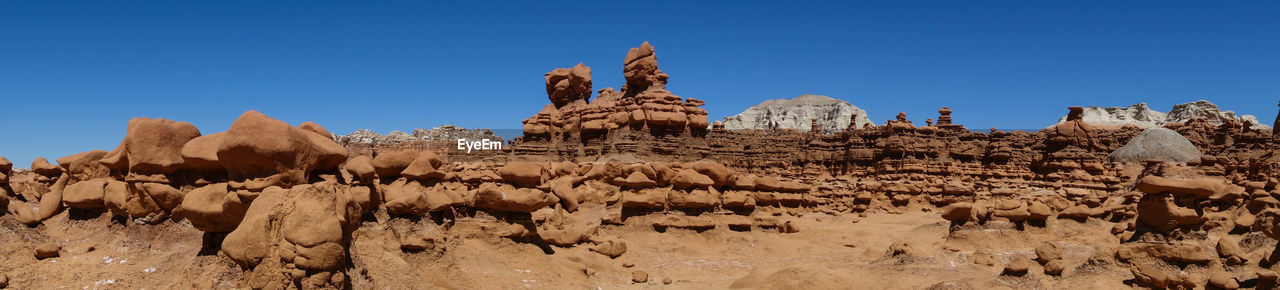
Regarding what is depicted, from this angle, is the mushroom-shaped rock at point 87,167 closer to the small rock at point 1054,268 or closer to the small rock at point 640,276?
the small rock at point 640,276

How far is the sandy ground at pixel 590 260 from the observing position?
7184 mm

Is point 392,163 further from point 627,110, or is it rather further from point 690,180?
point 627,110

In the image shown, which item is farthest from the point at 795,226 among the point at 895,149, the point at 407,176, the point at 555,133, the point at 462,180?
the point at 555,133

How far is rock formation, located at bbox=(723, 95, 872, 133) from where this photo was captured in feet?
381

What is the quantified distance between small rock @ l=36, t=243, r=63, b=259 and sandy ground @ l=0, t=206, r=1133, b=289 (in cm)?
6

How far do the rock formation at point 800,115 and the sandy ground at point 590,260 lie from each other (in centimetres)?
9930

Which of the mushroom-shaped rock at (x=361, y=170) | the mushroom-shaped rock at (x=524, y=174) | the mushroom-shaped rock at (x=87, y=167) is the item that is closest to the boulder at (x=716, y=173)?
the mushroom-shaped rock at (x=524, y=174)

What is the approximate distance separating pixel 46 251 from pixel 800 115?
119537 millimetres

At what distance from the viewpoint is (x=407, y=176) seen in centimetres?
1176

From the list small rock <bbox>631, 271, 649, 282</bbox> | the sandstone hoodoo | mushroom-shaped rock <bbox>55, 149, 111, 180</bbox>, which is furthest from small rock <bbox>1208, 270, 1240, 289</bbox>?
mushroom-shaped rock <bbox>55, 149, 111, 180</bbox>

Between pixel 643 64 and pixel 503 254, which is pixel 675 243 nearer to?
pixel 503 254

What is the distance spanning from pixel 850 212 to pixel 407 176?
63.6 feet

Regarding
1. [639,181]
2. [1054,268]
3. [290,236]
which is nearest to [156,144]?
[290,236]

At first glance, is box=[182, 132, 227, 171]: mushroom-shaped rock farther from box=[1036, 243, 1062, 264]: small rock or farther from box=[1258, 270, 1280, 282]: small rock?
box=[1258, 270, 1280, 282]: small rock
